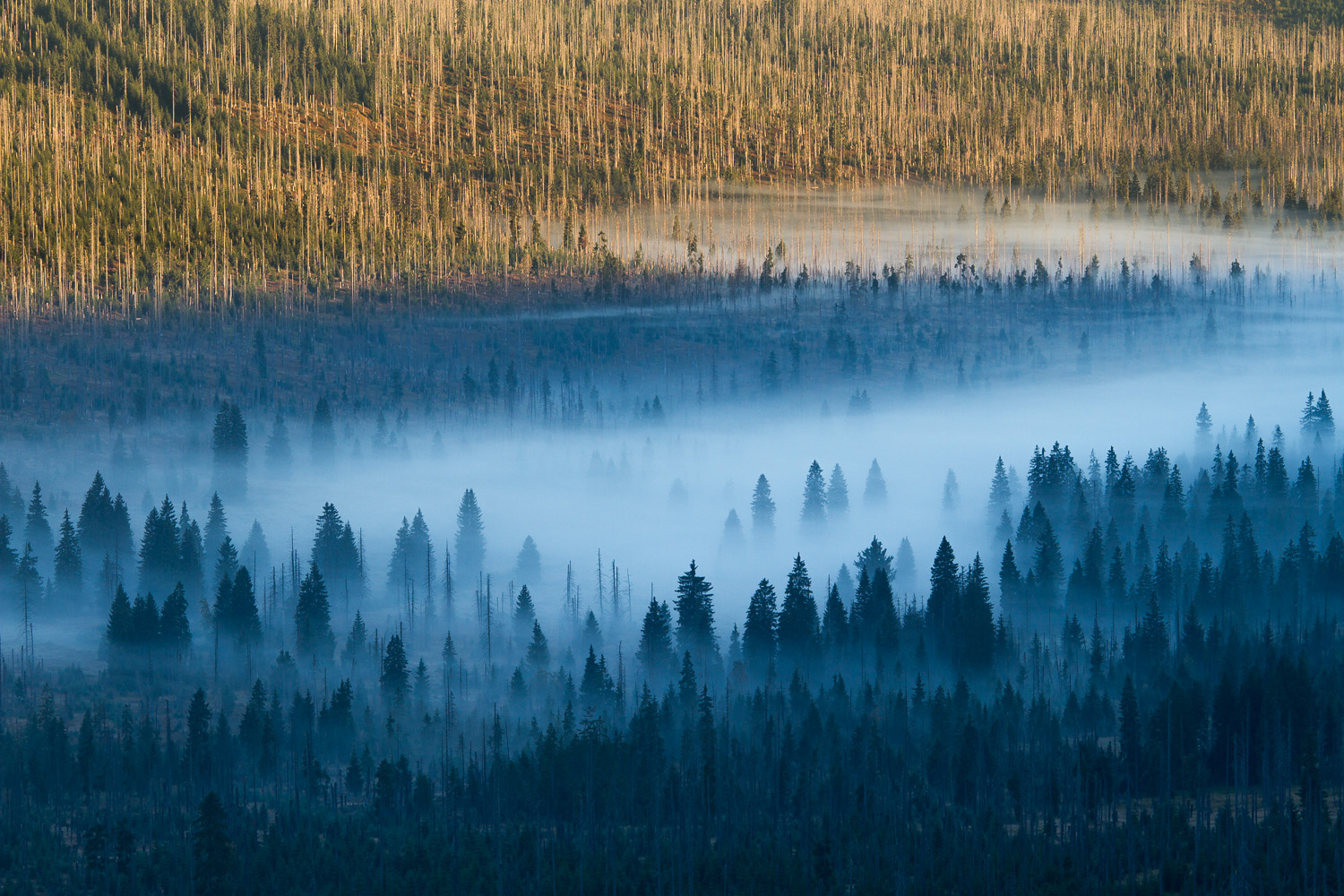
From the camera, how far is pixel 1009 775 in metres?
185

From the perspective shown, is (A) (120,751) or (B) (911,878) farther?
(A) (120,751)

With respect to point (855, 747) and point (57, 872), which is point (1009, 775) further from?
point (57, 872)

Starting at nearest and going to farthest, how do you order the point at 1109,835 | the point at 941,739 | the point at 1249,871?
the point at 1249,871 < the point at 1109,835 < the point at 941,739

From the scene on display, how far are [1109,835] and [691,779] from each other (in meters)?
43.6

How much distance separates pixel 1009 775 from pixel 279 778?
80.3 m

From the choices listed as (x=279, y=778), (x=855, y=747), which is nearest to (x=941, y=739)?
(x=855, y=747)

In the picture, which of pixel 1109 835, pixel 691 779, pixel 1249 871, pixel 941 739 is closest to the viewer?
pixel 1249 871

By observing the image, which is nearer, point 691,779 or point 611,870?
point 611,870

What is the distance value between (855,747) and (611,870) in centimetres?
4186

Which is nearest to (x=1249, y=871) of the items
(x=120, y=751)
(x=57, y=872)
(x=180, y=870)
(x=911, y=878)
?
(x=911, y=878)

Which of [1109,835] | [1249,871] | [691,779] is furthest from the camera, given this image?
[691,779]

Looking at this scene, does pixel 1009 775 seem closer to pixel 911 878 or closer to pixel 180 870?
pixel 911 878

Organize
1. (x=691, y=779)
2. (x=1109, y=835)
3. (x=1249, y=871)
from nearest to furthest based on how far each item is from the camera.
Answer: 1. (x=1249, y=871)
2. (x=1109, y=835)
3. (x=691, y=779)

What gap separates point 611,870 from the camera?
160m
